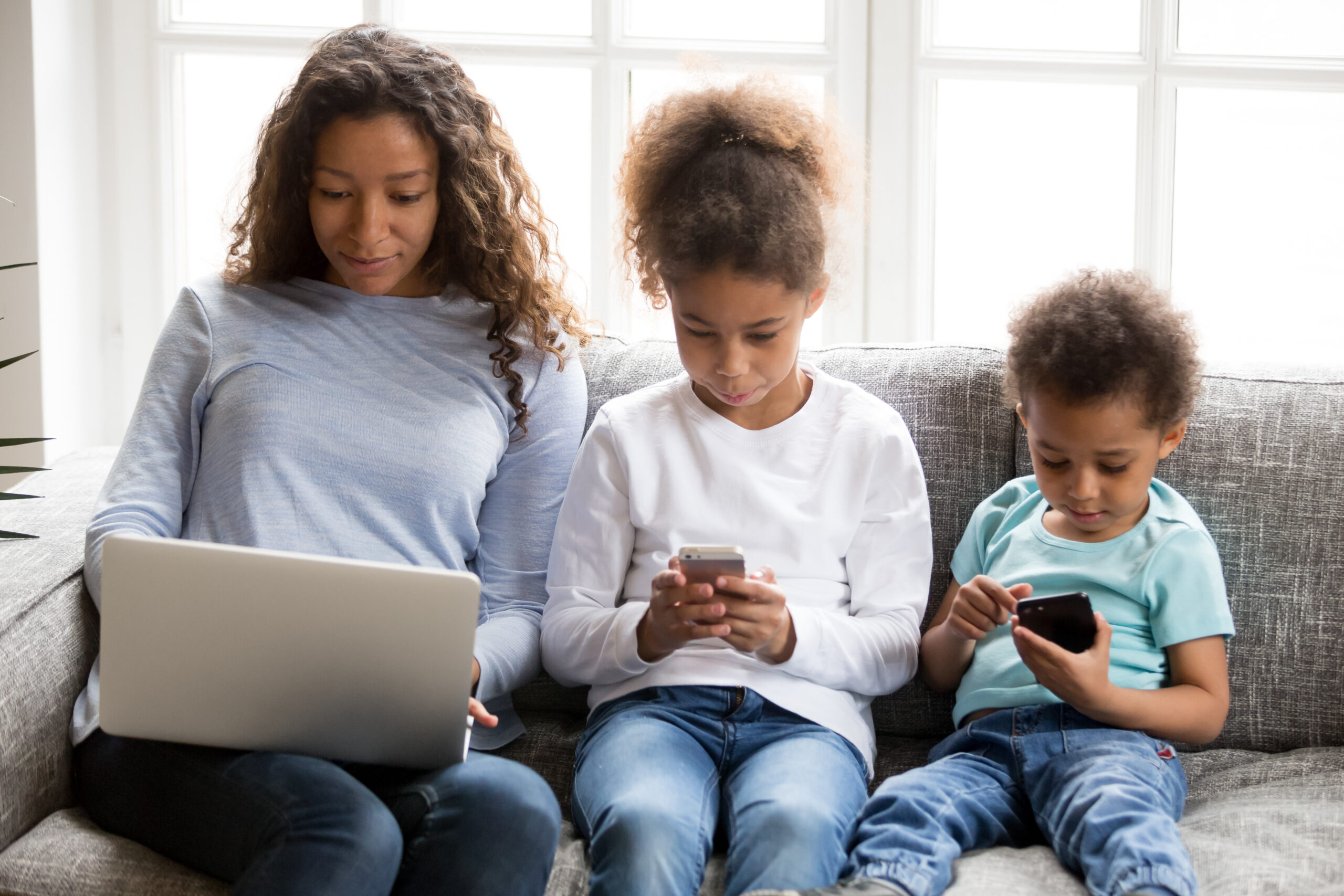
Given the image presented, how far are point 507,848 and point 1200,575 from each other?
876mm

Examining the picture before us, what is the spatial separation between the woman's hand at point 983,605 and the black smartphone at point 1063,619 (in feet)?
0.10

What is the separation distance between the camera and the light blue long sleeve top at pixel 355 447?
1.33 meters

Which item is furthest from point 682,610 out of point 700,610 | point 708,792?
point 708,792

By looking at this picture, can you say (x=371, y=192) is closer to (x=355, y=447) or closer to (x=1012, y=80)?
(x=355, y=447)

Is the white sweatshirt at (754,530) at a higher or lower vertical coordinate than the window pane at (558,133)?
lower

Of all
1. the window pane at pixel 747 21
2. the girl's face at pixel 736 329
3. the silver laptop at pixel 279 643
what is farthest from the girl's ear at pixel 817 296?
the window pane at pixel 747 21

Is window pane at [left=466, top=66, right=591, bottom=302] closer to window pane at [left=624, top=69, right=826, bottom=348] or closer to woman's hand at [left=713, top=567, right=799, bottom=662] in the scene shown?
window pane at [left=624, top=69, right=826, bottom=348]

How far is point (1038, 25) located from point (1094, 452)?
4.48 feet

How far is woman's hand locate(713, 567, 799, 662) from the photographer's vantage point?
116cm

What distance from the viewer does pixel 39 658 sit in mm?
1234

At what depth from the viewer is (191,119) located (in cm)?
227

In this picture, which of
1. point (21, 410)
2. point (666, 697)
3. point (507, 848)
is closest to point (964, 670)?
point (666, 697)

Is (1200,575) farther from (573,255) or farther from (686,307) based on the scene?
(573,255)

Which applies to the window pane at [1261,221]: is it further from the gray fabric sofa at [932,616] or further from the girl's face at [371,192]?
the girl's face at [371,192]
